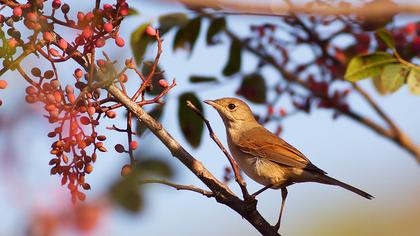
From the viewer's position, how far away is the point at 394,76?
3.97 metres

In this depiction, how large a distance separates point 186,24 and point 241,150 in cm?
143

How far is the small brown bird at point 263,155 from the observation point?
5109 millimetres

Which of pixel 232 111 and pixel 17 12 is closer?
pixel 17 12

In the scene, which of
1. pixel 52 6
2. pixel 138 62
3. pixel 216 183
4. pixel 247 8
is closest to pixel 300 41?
pixel 138 62

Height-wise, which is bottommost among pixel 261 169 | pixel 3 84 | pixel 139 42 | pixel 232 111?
pixel 3 84

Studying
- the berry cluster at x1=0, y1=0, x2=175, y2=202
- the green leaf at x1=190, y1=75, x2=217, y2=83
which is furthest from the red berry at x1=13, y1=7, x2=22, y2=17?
the green leaf at x1=190, y1=75, x2=217, y2=83

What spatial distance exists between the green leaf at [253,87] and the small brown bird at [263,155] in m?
0.53

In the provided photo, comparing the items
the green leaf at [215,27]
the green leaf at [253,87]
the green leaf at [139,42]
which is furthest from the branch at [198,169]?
the green leaf at [253,87]

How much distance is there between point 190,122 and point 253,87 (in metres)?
0.82

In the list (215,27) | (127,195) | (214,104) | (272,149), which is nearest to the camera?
(127,195)

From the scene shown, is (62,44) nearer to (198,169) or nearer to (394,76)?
(198,169)

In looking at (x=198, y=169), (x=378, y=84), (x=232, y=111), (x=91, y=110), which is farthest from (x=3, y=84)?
(x=232, y=111)

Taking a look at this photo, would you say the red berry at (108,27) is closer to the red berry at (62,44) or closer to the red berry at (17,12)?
the red berry at (62,44)

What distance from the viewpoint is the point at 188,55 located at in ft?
16.0
